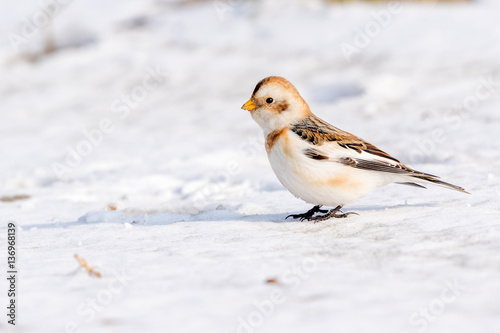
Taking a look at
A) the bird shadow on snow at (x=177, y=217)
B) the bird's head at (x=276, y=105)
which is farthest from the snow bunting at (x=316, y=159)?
the bird shadow on snow at (x=177, y=217)

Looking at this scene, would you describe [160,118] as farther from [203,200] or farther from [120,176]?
[203,200]

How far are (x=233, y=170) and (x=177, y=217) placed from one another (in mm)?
2096

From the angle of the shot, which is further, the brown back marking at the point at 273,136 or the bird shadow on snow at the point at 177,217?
the bird shadow on snow at the point at 177,217

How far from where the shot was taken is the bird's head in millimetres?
A: 4902

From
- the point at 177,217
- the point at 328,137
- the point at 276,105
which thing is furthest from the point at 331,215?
the point at 177,217

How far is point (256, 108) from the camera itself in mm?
4977

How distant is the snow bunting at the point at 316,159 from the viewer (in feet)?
15.1

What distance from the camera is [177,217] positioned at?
5227 millimetres

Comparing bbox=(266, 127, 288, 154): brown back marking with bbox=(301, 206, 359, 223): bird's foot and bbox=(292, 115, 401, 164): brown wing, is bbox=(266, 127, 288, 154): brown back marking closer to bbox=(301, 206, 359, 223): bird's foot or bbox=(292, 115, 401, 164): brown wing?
bbox=(292, 115, 401, 164): brown wing

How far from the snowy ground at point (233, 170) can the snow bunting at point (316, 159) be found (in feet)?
0.75

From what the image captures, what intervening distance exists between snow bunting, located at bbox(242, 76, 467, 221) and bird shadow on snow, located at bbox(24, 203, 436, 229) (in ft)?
0.72

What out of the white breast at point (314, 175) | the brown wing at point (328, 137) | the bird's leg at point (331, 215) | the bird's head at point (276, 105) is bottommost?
the bird's leg at point (331, 215)

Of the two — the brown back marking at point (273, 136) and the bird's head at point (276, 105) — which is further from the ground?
the bird's head at point (276, 105)

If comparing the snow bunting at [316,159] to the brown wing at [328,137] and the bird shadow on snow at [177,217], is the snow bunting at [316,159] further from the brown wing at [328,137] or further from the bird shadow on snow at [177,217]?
the bird shadow on snow at [177,217]
